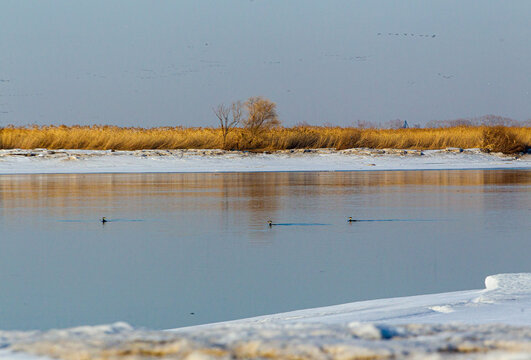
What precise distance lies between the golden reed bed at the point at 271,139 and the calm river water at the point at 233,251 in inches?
542

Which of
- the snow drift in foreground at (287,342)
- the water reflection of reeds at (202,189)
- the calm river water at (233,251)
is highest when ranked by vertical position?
the snow drift in foreground at (287,342)

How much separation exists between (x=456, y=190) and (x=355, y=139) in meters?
15.4

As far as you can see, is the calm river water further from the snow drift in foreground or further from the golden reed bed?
the golden reed bed

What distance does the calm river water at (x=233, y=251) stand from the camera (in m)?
4.78

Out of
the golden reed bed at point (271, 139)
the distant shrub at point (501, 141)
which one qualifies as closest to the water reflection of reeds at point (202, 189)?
the golden reed bed at point (271, 139)

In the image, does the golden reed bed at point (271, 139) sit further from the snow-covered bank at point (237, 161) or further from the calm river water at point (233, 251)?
the calm river water at point (233, 251)

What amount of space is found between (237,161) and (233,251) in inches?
710

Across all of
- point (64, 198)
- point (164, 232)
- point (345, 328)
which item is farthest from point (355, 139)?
point (345, 328)

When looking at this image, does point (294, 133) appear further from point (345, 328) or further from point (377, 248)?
point (345, 328)

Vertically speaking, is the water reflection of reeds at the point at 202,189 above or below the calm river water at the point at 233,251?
above

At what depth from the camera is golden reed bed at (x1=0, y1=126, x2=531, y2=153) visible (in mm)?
27203

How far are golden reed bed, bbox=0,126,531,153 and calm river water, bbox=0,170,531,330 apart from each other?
45.1 ft

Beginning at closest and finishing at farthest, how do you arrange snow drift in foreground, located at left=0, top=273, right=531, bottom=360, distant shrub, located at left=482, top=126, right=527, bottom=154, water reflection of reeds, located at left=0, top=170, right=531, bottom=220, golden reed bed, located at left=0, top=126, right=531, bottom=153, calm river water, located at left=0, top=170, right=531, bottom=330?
snow drift in foreground, located at left=0, top=273, right=531, bottom=360 < calm river water, located at left=0, top=170, right=531, bottom=330 < water reflection of reeds, located at left=0, top=170, right=531, bottom=220 < golden reed bed, located at left=0, top=126, right=531, bottom=153 < distant shrub, located at left=482, top=126, right=527, bottom=154

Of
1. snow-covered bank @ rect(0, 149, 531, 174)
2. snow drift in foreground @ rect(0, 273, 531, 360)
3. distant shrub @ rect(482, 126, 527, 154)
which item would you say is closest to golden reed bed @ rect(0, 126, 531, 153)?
distant shrub @ rect(482, 126, 527, 154)
